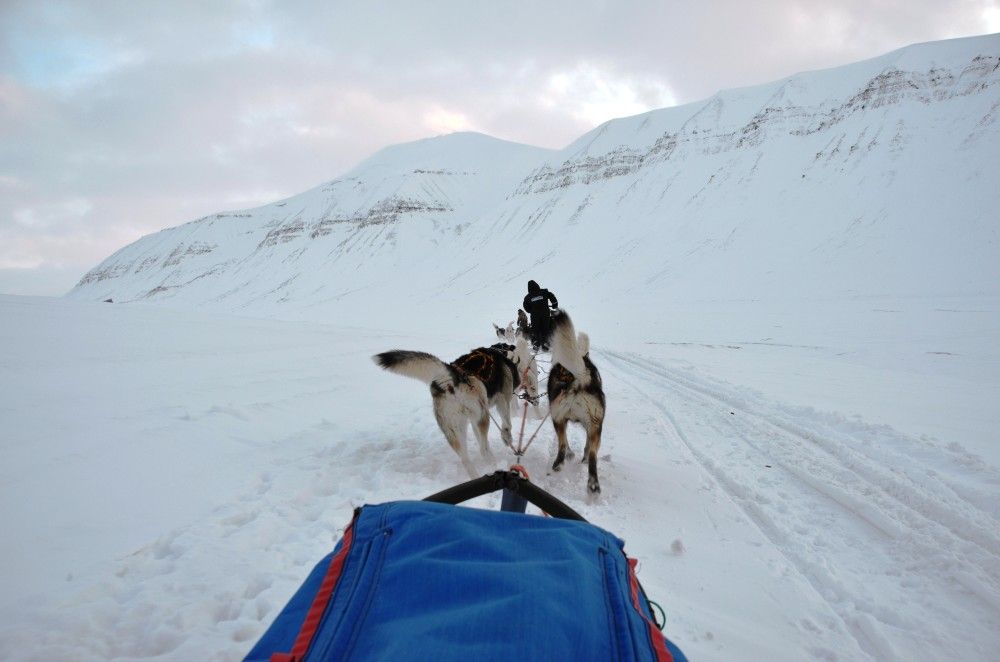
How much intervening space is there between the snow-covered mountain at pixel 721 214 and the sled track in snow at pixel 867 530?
33909 millimetres

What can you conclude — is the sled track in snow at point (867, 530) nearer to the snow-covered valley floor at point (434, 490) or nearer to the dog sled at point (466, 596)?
the snow-covered valley floor at point (434, 490)

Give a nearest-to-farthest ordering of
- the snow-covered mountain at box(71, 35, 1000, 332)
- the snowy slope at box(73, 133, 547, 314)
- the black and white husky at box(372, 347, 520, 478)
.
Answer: the black and white husky at box(372, 347, 520, 478) → the snow-covered mountain at box(71, 35, 1000, 332) → the snowy slope at box(73, 133, 547, 314)

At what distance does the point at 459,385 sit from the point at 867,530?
3.48 metres

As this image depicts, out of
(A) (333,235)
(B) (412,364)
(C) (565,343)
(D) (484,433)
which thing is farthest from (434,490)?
(A) (333,235)

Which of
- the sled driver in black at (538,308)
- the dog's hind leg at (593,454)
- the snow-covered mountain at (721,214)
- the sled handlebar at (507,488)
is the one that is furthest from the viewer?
the snow-covered mountain at (721,214)

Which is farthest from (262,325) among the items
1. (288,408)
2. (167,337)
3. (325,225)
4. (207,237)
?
(207,237)

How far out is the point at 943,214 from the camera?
3881cm

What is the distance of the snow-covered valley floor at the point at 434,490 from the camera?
2197mm

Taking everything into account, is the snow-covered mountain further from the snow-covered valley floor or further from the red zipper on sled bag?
the red zipper on sled bag

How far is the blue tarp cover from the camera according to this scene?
116 cm

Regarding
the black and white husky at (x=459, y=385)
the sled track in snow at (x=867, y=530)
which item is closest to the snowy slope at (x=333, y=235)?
the black and white husky at (x=459, y=385)

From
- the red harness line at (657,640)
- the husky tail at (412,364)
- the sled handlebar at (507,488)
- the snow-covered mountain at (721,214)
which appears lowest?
the red harness line at (657,640)

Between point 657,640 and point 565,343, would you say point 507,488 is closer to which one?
point 657,640

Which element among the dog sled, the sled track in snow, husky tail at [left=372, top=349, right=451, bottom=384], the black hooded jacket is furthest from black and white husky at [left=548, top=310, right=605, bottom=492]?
the black hooded jacket
